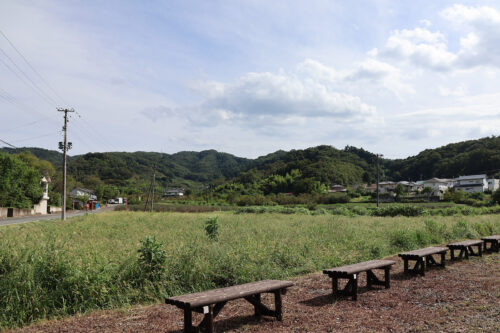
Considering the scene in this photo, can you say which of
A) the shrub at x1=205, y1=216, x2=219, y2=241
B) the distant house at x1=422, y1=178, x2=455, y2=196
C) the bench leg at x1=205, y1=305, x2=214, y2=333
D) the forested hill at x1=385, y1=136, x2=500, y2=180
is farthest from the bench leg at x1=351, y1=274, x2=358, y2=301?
the distant house at x1=422, y1=178, x2=455, y2=196

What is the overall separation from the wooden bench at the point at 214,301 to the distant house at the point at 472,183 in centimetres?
8506

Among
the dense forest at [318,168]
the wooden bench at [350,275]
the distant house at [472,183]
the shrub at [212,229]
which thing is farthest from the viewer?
the dense forest at [318,168]

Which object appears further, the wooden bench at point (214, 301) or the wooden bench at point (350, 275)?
the wooden bench at point (350, 275)

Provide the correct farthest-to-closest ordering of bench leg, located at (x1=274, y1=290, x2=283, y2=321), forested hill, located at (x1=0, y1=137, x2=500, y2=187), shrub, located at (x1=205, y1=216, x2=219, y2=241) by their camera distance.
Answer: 1. forested hill, located at (x1=0, y1=137, x2=500, y2=187)
2. shrub, located at (x1=205, y1=216, x2=219, y2=241)
3. bench leg, located at (x1=274, y1=290, x2=283, y2=321)

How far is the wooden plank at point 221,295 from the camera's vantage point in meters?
4.26

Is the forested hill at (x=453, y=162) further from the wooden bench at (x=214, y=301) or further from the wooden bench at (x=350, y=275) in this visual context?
the wooden bench at (x=214, y=301)

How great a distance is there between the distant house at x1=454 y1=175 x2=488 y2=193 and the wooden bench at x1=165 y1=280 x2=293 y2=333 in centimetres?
8506

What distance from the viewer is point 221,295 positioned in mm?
4555

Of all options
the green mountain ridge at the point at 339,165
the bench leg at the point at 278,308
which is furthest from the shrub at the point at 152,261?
the green mountain ridge at the point at 339,165

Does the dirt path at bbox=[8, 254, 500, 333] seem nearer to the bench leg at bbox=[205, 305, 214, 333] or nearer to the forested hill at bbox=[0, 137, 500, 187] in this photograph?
the bench leg at bbox=[205, 305, 214, 333]

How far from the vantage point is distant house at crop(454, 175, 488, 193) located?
259 ft

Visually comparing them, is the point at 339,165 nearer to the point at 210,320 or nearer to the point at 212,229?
the point at 212,229

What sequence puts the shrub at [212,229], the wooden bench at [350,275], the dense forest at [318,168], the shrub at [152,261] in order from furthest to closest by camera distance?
1. the dense forest at [318,168]
2. the shrub at [212,229]
3. the shrub at [152,261]
4. the wooden bench at [350,275]

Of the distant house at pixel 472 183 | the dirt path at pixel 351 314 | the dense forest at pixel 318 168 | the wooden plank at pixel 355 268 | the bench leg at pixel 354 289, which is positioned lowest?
the dirt path at pixel 351 314
